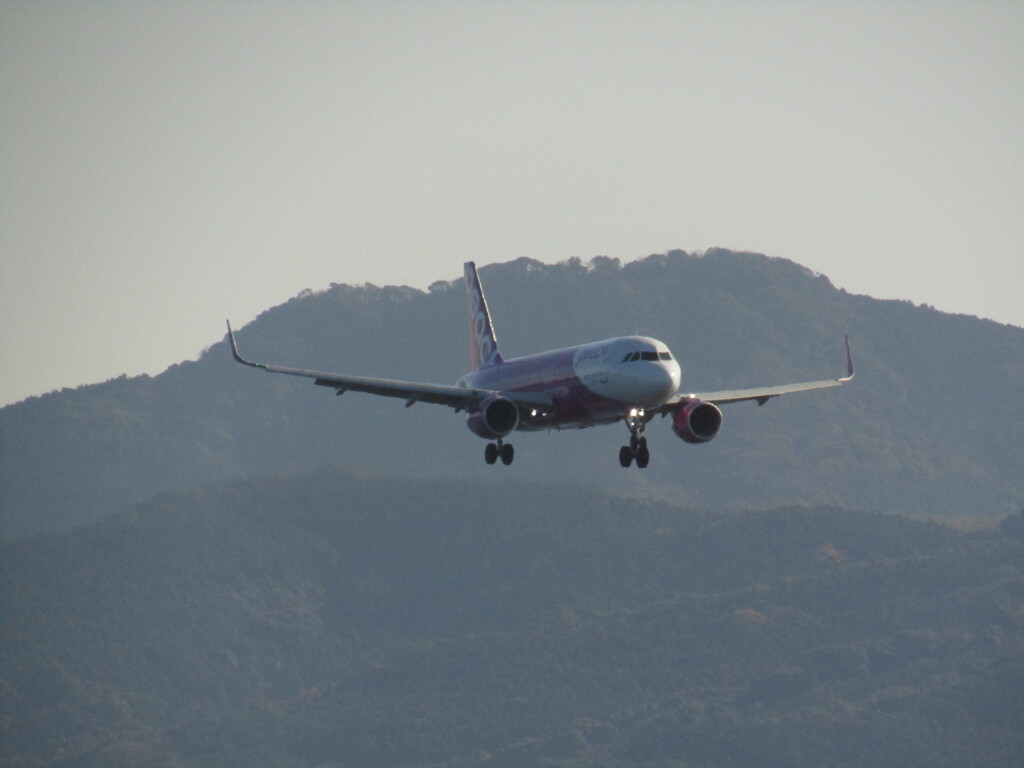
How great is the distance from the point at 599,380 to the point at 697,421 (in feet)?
17.6

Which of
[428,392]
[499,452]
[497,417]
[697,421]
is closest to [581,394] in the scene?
[497,417]

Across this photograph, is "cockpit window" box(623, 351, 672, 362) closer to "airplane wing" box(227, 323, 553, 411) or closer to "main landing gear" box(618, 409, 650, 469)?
"main landing gear" box(618, 409, 650, 469)

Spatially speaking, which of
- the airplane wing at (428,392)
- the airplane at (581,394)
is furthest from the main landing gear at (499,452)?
the airplane wing at (428,392)

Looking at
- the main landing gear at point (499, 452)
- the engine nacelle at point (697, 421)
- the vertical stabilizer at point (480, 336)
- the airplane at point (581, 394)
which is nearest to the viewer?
the airplane at point (581, 394)

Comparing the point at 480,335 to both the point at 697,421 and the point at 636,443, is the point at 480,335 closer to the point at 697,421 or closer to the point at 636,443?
the point at 697,421

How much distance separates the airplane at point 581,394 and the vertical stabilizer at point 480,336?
1178 cm

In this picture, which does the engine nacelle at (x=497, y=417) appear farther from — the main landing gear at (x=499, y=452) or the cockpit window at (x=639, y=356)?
the cockpit window at (x=639, y=356)

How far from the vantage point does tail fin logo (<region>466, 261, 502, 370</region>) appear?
91.1 meters

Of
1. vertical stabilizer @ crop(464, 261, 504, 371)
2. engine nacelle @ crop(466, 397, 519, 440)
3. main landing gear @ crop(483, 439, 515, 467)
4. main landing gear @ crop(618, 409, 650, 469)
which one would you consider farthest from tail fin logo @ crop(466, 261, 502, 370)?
main landing gear @ crop(618, 409, 650, 469)

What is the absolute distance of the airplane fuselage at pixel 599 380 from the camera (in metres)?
69.4

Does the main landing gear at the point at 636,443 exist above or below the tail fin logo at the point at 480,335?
below

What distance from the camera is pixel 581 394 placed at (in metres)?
72.1

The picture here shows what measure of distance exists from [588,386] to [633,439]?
295 cm

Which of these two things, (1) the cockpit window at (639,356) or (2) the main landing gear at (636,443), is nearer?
(1) the cockpit window at (639,356)
